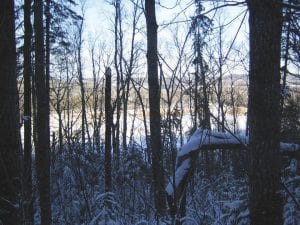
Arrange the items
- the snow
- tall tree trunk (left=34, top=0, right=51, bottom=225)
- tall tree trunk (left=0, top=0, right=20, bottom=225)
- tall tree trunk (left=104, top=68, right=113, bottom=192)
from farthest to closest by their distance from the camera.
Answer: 1. tall tree trunk (left=104, top=68, right=113, bottom=192)
2. tall tree trunk (left=34, top=0, right=51, bottom=225)
3. the snow
4. tall tree trunk (left=0, top=0, right=20, bottom=225)

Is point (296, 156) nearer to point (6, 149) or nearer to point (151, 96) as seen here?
point (6, 149)

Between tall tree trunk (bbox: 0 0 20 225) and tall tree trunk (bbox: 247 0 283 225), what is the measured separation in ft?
6.28

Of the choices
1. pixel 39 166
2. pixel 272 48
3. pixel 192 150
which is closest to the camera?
pixel 272 48

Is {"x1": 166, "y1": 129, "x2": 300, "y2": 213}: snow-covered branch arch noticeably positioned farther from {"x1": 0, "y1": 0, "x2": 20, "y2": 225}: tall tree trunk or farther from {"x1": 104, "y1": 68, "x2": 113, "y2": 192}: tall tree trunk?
{"x1": 104, "y1": 68, "x2": 113, "y2": 192}: tall tree trunk

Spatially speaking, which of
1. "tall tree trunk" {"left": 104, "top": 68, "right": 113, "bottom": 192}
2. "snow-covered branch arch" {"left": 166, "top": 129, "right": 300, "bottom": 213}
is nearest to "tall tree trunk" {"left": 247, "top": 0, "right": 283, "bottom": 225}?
"snow-covered branch arch" {"left": 166, "top": 129, "right": 300, "bottom": 213}

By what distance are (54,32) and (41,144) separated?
23.8 ft

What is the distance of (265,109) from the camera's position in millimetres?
2699

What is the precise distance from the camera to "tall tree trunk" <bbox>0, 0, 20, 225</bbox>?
115 inches

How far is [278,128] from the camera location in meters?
2.76

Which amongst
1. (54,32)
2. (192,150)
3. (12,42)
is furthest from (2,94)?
(54,32)

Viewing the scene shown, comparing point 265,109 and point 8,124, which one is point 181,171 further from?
point 8,124

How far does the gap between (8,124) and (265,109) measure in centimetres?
205

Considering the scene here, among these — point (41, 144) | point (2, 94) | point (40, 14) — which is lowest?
point (41, 144)

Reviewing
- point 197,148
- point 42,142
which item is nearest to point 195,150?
point 197,148
